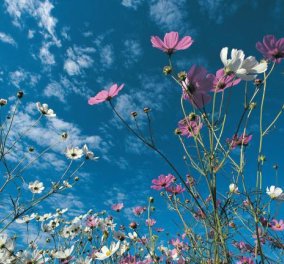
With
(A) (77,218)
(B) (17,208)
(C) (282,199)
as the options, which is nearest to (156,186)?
(C) (282,199)

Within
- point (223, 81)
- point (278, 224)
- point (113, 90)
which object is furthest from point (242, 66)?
point (278, 224)

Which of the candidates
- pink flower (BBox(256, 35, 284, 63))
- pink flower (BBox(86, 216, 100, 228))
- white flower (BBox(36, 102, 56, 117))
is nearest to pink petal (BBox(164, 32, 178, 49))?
pink flower (BBox(256, 35, 284, 63))

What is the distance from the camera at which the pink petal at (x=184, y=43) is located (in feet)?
3.75

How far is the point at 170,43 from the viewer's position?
1.16 meters

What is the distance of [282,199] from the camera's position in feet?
5.46

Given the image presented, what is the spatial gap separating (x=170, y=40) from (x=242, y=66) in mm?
307

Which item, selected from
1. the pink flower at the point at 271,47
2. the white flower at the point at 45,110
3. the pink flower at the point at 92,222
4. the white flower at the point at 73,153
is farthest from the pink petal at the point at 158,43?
the pink flower at the point at 92,222

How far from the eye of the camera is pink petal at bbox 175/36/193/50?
1.14 metres

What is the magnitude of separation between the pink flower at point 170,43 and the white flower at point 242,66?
8.7 inches

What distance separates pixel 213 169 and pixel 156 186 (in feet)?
3.84

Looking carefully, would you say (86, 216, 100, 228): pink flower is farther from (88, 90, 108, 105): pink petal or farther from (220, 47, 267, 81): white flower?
(220, 47, 267, 81): white flower

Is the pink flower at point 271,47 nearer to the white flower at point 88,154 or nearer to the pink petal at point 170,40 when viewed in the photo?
the pink petal at point 170,40

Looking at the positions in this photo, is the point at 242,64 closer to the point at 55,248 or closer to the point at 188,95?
the point at 188,95

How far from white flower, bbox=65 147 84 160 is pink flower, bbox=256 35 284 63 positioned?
2588 mm
